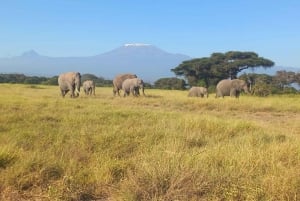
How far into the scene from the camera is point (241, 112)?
51.0ft

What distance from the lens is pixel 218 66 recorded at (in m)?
45.6

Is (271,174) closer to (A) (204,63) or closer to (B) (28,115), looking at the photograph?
(B) (28,115)

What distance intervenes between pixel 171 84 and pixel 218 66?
6290 mm

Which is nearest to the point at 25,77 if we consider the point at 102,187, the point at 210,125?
the point at 210,125

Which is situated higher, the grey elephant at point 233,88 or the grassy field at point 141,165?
the grey elephant at point 233,88

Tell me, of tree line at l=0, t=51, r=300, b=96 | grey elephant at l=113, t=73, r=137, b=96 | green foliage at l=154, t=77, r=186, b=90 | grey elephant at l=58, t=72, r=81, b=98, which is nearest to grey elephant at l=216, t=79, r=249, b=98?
→ grey elephant at l=113, t=73, r=137, b=96

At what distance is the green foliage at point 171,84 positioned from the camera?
48.1m

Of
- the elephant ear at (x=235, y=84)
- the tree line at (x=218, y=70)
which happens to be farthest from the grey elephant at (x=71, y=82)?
the tree line at (x=218, y=70)

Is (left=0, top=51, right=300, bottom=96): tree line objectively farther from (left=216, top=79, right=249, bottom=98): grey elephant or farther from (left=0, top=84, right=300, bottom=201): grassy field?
(left=0, top=84, right=300, bottom=201): grassy field

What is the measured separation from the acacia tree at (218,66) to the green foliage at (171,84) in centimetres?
75

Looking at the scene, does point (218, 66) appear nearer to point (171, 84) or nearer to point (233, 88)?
point (171, 84)

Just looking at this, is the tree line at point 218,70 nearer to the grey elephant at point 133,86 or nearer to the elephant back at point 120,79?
the elephant back at point 120,79

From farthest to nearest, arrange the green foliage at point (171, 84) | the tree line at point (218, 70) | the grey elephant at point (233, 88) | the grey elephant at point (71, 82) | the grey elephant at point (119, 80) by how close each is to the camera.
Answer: the green foliage at point (171, 84) → the tree line at point (218, 70) → the grey elephant at point (119, 80) → the grey elephant at point (233, 88) → the grey elephant at point (71, 82)

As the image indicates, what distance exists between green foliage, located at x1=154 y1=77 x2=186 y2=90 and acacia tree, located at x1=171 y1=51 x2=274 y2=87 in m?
0.75
